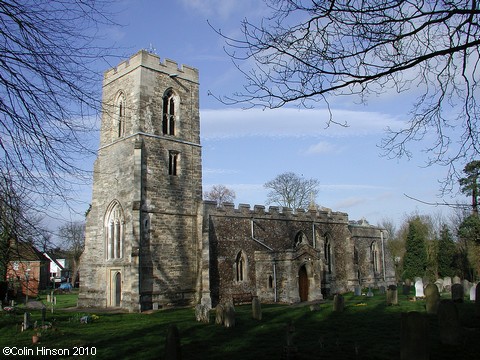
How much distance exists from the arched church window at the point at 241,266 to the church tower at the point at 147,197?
2585 mm

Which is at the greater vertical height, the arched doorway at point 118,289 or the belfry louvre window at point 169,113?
the belfry louvre window at point 169,113

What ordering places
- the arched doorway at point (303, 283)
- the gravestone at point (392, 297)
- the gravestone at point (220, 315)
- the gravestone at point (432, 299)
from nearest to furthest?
the gravestone at point (220, 315)
the gravestone at point (432, 299)
the gravestone at point (392, 297)
the arched doorway at point (303, 283)

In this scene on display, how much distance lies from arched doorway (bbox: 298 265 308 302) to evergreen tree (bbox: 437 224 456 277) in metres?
A: 18.3

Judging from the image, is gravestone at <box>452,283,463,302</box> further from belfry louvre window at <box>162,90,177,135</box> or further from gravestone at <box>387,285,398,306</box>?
belfry louvre window at <box>162,90,177,135</box>

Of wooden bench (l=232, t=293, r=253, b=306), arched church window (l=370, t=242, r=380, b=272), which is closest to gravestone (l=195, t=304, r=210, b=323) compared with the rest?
wooden bench (l=232, t=293, r=253, b=306)

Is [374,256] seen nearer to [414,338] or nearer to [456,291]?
[456,291]

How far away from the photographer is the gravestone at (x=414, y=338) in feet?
25.7

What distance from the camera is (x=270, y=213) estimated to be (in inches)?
1018

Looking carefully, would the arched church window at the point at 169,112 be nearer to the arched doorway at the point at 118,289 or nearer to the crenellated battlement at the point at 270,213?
the crenellated battlement at the point at 270,213

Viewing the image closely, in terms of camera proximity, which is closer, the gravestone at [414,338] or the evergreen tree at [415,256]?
the gravestone at [414,338]

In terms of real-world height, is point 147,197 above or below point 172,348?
above

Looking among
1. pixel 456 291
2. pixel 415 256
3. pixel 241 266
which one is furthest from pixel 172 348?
pixel 415 256

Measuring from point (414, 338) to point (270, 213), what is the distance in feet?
59.1

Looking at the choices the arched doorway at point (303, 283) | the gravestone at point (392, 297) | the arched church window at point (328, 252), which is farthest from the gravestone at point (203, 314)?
the arched church window at point (328, 252)
